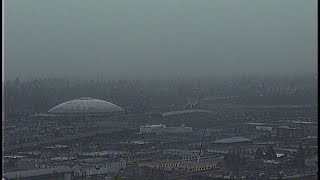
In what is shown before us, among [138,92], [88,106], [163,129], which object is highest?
[138,92]

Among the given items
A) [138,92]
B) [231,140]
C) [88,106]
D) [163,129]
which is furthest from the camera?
[88,106]

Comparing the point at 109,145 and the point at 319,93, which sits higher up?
the point at 319,93

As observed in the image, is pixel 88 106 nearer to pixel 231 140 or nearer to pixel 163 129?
pixel 163 129

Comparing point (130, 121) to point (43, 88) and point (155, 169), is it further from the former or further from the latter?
point (155, 169)

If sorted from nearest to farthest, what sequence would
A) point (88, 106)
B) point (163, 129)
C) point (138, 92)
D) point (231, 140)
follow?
point (231, 140), point (163, 129), point (138, 92), point (88, 106)

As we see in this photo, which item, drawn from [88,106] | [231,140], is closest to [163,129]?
[231,140]

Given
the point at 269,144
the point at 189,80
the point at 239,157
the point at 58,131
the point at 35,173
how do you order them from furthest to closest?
the point at 189,80 < the point at 58,131 < the point at 269,144 < the point at 239,157 < the point at 35,173

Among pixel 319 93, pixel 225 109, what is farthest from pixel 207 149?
pixel 319 93

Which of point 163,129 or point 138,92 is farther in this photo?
point 138,92
